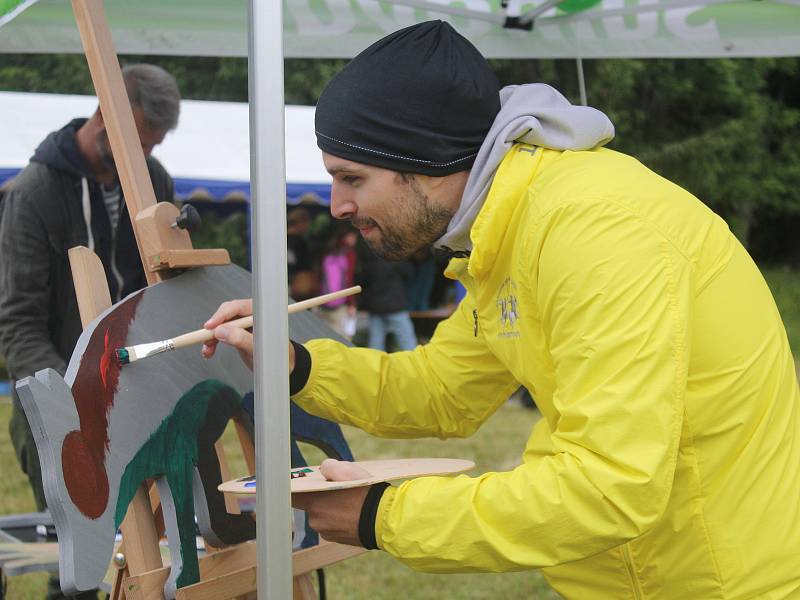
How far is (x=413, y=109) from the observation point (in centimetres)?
153

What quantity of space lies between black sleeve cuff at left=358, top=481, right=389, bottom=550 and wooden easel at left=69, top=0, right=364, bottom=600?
46cm

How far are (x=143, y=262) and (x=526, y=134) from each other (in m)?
0.72

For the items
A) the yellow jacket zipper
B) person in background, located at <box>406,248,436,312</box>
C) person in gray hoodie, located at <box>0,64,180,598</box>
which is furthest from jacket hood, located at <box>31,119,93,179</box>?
person in background, located at <box>406,248,436,312</box>

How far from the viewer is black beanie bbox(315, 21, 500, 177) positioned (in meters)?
1.53

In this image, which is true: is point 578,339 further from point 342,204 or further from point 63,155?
point 63,155

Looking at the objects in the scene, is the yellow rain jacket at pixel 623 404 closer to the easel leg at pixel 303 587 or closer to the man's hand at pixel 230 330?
the man's hand at pixel 230 330

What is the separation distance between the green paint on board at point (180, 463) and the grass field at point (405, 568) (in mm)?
2062

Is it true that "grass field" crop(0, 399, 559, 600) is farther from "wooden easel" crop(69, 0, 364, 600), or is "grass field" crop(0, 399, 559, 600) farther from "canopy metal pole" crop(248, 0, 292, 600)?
"canopy metal pole" crop(248, 0, 292, 600)

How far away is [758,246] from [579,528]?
1767cm

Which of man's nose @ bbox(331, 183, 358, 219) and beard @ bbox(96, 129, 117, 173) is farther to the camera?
beard @ bbox(96, 129, 117, 173)

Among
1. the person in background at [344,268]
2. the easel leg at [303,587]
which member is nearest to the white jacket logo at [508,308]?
the easel leg at [303,587]

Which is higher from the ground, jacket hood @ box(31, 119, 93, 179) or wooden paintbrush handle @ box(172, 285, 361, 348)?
jacket hood @ box(31, 119, 93, 179)

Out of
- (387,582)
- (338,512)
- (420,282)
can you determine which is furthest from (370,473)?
(420,282)

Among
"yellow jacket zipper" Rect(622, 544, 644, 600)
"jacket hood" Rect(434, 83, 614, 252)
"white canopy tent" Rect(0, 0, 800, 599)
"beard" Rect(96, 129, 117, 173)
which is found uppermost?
"white canopy tent" Rect(0, 0, 800, 599)
